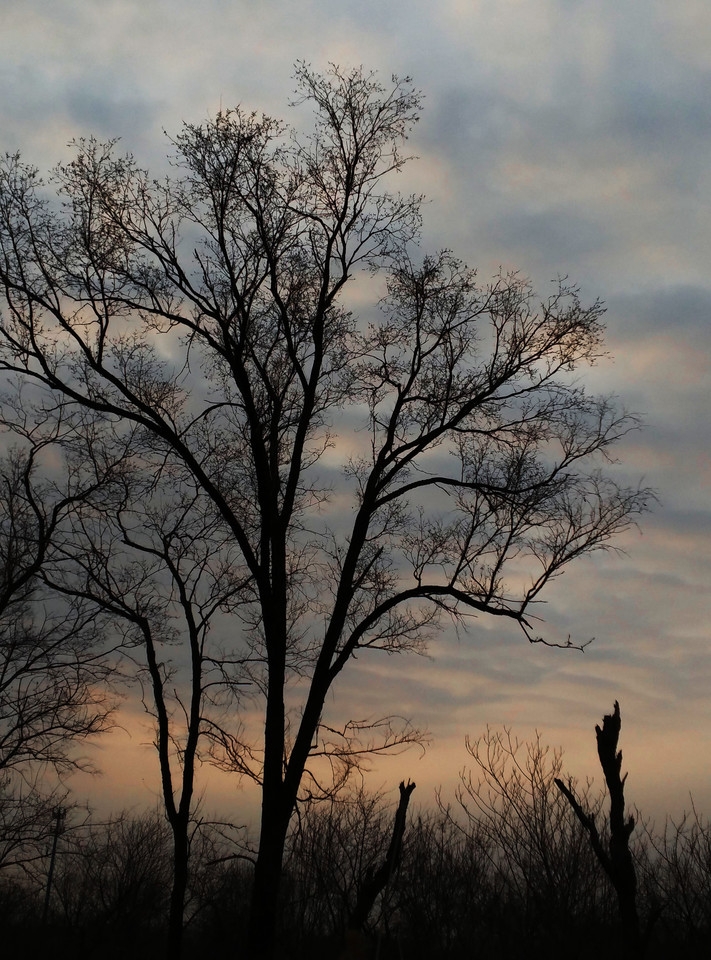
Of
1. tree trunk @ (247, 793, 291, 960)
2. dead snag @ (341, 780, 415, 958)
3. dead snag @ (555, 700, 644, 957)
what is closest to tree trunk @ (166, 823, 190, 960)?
tree trunk @ (247, 793, 291, 960)

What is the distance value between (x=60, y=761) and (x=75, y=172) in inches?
585

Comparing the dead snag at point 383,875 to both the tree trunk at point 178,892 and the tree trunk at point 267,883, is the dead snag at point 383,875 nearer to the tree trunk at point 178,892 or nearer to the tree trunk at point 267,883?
the tree trunk at point 267,883

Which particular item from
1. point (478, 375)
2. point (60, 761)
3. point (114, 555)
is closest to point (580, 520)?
point (478, 375)

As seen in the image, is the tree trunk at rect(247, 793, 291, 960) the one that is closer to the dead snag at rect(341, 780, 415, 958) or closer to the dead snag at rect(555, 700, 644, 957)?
the dead snag at rect(341, 780, 415, 958)

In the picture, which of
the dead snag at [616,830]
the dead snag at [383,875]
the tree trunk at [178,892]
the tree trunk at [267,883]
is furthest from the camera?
the tree trunk at [178,892]

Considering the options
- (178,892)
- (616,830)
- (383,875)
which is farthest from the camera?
(178,892)

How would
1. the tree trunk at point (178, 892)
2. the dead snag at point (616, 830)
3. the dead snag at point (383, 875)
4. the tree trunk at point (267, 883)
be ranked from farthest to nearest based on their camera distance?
1. the tree trunk at point (178, 892)
2. the tree trunk at point (267, 883)
3. the dead snag at point (616, 830)
4. the dead snag at point (383, 875)

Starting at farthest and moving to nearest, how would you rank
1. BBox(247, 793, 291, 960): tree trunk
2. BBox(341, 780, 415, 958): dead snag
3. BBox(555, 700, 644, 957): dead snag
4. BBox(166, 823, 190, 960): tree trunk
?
BBox(166, 823, 190, 960): tree trunk < BBox(247, 793, 291, 960): tree trunk < BBox(555, 700, 644, 957): dead snag < BBox(341, 780, 415, 958): dead snag

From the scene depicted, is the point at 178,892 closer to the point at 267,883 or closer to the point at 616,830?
the point at 267,883

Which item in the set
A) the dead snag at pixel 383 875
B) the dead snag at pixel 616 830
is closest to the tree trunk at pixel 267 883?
the dead snag at pixel 383 875

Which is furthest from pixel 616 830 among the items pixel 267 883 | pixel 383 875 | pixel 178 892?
pixel 178 892

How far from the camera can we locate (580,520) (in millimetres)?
16250

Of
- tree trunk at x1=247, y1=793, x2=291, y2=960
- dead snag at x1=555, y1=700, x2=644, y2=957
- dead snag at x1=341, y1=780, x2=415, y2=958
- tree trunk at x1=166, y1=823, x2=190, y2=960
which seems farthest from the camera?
tree trunk at x1=166, y1=823, x2=190, y2=960

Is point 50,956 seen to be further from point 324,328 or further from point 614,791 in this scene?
point 614,791
